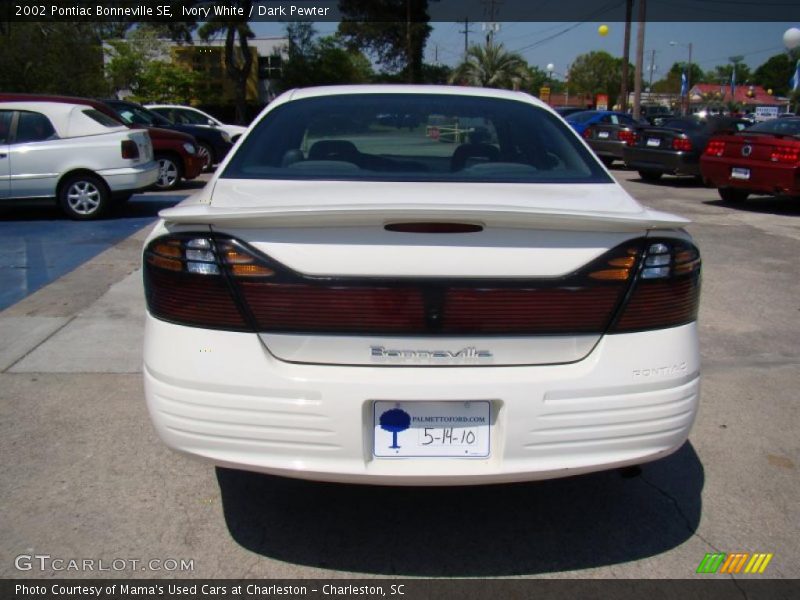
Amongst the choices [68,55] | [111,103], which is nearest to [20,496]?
[111,103]

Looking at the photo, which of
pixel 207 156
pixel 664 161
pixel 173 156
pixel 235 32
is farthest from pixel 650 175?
pixel 235 32

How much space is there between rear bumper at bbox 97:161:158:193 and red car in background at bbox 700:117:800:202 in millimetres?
8522

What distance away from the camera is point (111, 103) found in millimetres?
14836

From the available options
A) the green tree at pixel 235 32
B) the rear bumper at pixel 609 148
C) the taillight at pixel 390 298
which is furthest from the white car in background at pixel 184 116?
the green tree at pixel 235 32

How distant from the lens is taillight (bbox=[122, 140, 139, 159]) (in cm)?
1017

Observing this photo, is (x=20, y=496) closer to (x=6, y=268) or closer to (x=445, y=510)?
(x=445, y=510)

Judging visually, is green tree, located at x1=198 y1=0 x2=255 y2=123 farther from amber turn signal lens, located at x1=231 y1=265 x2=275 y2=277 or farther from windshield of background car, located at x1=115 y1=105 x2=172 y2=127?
amber turn signal lens, located at x1=231 y1=265 x2=275 y2=277

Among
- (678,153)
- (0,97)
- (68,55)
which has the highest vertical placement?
(68,55)

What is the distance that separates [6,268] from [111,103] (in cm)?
816

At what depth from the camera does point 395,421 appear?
8.40ft

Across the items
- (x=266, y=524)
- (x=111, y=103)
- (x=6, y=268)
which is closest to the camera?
(x=266, y=524)

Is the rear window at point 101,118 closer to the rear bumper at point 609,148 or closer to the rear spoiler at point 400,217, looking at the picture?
the rear spoiler at point 400,217

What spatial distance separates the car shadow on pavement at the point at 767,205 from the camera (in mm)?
12023

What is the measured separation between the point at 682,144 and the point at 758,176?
12.8ft
